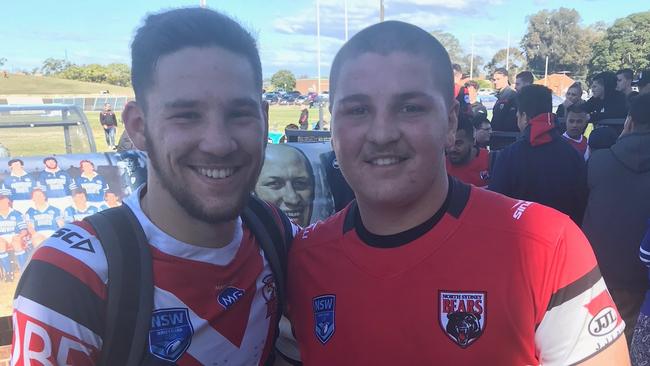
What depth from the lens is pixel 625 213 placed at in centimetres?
351

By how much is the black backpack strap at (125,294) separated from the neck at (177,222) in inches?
6.0

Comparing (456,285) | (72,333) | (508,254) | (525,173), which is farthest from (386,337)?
(525,173)

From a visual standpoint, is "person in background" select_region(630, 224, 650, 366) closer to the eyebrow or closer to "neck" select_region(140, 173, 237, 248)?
"neck" select_region(140, 173, 237, 248)

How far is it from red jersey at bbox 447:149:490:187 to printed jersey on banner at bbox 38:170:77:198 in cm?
311

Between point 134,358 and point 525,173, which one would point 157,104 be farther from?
point 525,173

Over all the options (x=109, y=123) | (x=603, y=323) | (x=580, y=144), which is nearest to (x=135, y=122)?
(x=603, y=323)

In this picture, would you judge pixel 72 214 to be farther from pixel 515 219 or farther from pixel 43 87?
pixel 43 87

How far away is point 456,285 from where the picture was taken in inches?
59.6

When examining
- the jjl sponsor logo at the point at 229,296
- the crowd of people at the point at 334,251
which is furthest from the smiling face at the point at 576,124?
the jjl sponsor logo at the point at 229,296

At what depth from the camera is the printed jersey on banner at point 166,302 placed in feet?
4.51

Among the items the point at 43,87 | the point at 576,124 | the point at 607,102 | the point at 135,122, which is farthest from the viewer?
the point at 43,87

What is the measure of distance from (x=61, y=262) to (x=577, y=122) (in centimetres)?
602

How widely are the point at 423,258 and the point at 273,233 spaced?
0.67 m

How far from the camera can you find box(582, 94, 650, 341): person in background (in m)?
3.48
